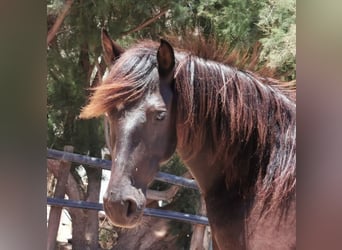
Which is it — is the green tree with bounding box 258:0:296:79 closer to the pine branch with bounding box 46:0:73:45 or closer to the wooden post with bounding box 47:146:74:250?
the pine branch with bounding box 46:0:73:45

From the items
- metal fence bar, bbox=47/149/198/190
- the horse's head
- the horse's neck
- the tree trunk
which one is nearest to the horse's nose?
the horse's head

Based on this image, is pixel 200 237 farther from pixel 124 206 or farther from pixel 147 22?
pixel 124 206

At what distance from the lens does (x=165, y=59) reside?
0.90 meters

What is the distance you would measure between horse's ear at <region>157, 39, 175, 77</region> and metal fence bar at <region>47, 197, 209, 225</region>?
40.1 inches

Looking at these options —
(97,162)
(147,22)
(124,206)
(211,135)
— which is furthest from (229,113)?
(97,162)

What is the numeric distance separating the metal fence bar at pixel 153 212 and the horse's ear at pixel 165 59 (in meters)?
1.02

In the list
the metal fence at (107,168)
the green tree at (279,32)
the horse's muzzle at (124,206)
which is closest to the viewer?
the horse's muzzle at (124,206)

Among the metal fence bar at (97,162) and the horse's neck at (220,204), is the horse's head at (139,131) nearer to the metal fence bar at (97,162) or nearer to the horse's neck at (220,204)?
the horse's neck at (220,204)

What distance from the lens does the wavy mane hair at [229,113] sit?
89 cm

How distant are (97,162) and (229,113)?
40.8 inches

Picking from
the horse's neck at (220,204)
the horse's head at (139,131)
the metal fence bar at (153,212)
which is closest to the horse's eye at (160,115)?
the horse's head at (139,131)
